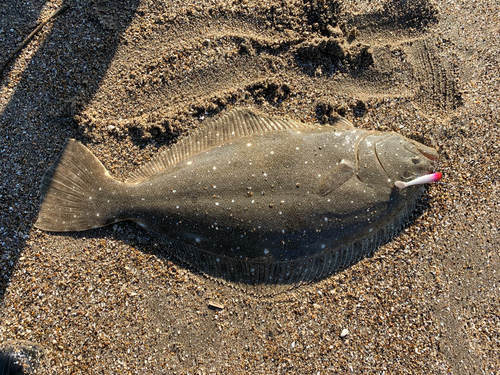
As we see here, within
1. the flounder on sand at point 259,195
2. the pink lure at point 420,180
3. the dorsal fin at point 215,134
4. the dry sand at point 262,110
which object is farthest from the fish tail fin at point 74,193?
the pink lure at point 420,180

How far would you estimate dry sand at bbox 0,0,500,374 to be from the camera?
9.56 ft

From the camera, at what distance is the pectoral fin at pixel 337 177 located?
2.71 metres

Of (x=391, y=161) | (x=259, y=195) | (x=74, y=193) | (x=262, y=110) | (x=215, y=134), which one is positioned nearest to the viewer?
(x=259, y=195)

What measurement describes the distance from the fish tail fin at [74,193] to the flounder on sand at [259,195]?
11 millimetres

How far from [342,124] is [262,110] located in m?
0.91

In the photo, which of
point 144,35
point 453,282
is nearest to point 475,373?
point 453,282

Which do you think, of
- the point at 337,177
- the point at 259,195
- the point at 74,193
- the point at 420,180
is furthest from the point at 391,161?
the point at 74,193

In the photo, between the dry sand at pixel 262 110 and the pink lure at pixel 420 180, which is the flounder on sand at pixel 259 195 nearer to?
the pink lure at pixel 420 180

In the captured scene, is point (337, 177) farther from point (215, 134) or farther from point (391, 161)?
point (215, 134)

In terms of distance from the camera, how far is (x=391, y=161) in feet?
9.23

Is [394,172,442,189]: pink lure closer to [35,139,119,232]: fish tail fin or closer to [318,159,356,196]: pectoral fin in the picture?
[318,159,356,196]: pectoral fin

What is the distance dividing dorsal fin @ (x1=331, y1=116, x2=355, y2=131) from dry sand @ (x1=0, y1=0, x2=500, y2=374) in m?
0.12

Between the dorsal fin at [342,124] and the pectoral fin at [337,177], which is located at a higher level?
the dorsal fin at [342,124]

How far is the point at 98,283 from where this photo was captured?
9.70ft
